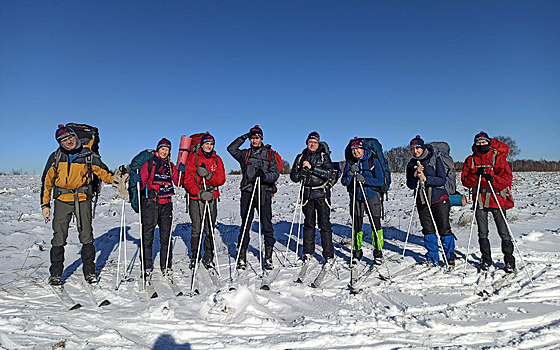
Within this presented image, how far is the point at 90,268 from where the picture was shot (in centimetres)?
568

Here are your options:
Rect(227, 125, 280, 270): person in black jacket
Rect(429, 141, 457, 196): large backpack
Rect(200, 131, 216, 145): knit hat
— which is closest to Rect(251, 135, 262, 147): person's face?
Rect(227, 125, 280, 270): person in black jacket

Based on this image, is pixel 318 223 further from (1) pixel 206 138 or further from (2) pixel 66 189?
(2) pixel 66 189

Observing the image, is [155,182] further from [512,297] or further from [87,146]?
[512,297]

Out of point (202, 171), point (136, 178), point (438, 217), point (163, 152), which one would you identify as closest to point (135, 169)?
point (136, 178)

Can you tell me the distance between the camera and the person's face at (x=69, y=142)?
5.24 metres

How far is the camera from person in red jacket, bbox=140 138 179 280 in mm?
5949

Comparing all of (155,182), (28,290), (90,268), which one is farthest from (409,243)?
(28,290)


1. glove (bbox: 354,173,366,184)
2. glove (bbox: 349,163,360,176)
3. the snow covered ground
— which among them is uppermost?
glove (bbox: 349,163,360,176)

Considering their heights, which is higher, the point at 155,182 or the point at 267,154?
the point at 267,154

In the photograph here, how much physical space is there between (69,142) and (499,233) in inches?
296

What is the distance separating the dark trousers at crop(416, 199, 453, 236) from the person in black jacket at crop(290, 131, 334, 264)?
1.82 meters

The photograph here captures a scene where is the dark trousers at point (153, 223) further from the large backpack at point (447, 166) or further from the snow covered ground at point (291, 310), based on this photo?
the large backpack at point (447, 166)

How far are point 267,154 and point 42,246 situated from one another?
6178 millimetres

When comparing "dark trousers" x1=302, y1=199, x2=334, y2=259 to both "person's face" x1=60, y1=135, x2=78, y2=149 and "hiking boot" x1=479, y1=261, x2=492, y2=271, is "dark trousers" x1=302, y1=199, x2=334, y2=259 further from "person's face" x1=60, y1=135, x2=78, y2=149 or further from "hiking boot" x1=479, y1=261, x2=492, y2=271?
"person's face" x1=60, y1=135, x2=78, y2=149
